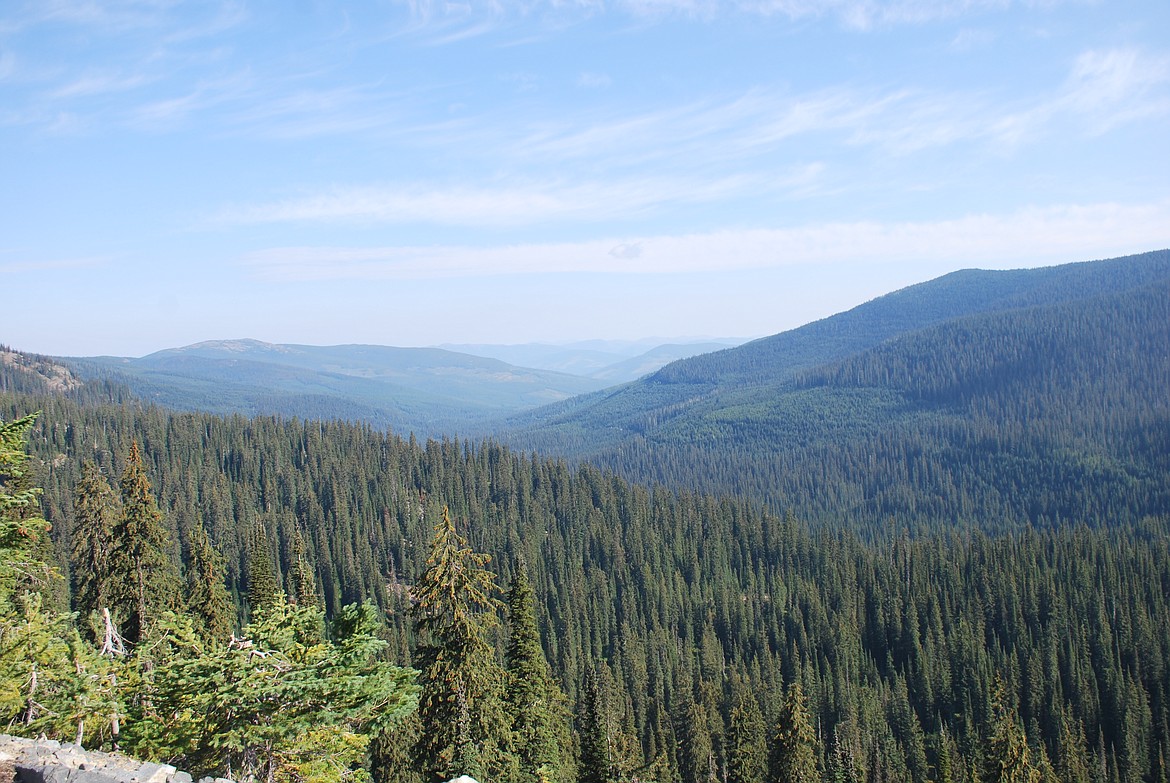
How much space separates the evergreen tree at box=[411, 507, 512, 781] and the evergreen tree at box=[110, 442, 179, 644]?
17942 millimetres

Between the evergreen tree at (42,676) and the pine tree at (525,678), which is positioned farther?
the pine tree at (525,678)

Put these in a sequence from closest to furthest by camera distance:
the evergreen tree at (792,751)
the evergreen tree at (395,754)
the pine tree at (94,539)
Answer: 1. the pine tree at (94,539)
2. the evergreen tree at (395,754)
3. the evergreen tree at (792,751)

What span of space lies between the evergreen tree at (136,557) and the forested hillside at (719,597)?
1011 centimetres

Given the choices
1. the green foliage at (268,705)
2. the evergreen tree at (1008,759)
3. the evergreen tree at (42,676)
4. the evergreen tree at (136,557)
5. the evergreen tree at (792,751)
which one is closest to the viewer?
the green foliage at (268,705)

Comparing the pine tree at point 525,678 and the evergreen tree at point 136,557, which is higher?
the evergreen tree at point 136,557

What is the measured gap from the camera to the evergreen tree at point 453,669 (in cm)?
2534

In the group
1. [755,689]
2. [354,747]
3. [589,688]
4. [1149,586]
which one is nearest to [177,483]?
[755,689]

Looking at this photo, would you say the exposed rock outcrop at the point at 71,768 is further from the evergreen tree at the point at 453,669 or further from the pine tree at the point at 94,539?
the pine tree at the point at 94,539

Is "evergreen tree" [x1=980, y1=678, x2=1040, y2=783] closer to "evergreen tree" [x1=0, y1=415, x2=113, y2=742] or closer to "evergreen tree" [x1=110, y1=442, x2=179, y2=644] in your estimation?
"evergreen tree" [x1=0, y1=415, x2=113, y2=742]

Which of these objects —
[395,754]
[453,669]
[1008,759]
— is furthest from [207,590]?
[1008,759]

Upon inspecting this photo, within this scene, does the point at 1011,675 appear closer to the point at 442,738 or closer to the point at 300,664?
the point at 442,738

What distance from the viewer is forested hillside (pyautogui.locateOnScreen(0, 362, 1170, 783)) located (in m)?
80.2

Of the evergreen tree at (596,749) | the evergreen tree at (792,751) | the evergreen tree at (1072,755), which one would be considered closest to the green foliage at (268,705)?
the evergreen tree at (596,749)

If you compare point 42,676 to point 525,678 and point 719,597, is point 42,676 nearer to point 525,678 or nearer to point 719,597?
point 525,678
